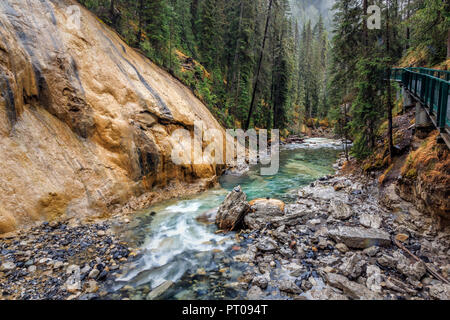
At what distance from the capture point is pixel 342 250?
18.2 ft

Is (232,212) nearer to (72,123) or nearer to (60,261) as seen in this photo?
(60,261)

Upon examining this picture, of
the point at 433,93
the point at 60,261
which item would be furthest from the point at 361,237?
the point at 60,261

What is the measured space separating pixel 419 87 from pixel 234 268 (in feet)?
26.3

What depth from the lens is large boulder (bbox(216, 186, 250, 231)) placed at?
23.7 ft

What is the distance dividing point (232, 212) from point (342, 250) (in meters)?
3.32

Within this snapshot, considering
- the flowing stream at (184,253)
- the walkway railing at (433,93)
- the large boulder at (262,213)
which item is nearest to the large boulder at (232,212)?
the large boulder at (262,213)

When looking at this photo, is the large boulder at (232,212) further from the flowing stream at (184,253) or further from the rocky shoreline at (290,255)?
the flowing stream at (184,253)

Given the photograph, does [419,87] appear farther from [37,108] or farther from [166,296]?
[37,108]

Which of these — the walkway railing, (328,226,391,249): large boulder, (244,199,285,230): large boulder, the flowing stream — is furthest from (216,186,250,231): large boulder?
the walkway railing

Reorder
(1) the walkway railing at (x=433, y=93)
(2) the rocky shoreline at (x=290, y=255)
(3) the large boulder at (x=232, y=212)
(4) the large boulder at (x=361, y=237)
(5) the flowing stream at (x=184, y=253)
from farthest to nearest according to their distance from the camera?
(3) the large boulder at (x=232, y=212)
(4) the large boulder at (x=361, y=237)
(1) the walkway railing at (x=433, y=93)
(5) the flowing stream at (x=184, y=253)
(2) the rocky shoreline at (x=290, y=255)

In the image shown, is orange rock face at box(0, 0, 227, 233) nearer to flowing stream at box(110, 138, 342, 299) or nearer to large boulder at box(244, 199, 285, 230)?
flowing stream at box(110, 138, 342, 299)

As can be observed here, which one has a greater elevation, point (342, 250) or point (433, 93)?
point (433, 93)

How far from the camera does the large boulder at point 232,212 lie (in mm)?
7223

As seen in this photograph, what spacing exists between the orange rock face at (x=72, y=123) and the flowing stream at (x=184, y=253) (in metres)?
1.42
